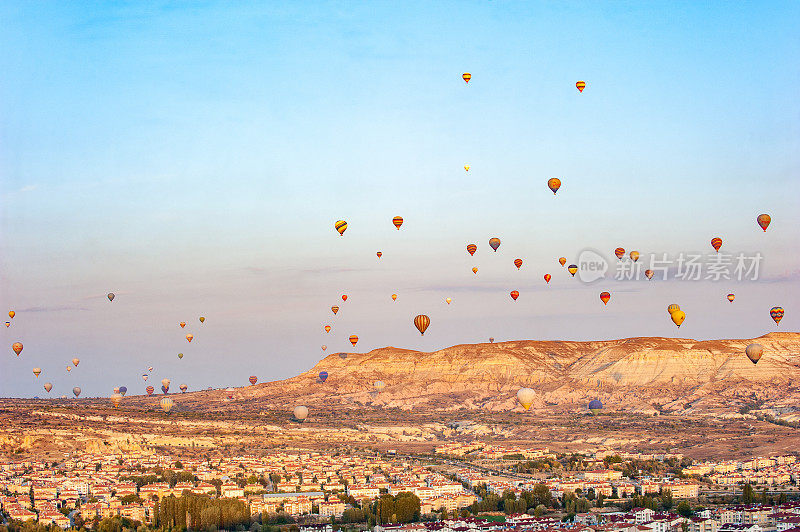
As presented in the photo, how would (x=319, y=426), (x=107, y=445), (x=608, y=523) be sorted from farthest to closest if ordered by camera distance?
(x=319, y=426) < (x=107, y=445) < (x=608, y=523)

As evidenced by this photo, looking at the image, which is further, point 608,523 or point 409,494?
point 409,494

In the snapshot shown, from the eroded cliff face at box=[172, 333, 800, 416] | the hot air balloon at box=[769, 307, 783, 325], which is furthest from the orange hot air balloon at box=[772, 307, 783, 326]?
the eroded cliff face at box=[172, 333, 800, 416]

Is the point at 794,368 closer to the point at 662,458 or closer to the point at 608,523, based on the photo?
the point at 662,458

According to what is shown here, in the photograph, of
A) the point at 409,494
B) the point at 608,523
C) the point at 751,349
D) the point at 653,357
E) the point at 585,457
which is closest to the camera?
the point at 608,523

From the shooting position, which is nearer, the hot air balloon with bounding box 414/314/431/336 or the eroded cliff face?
the hot air balloon with bounding box 414/314/431/336

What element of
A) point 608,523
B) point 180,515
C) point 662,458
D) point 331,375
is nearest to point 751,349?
point 662,458

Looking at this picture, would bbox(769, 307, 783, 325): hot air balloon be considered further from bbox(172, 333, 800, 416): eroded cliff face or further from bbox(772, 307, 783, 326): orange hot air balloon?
bbox(172, 333, 800, 416): eroded cliff face

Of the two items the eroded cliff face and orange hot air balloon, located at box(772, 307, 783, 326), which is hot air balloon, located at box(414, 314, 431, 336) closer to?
orange hot air balloon, located at box(772, 307, 783, 326)

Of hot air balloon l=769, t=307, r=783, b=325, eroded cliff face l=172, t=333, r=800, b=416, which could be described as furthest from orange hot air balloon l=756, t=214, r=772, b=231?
eroded cliff face l=172, t=333, r=800, b=416
